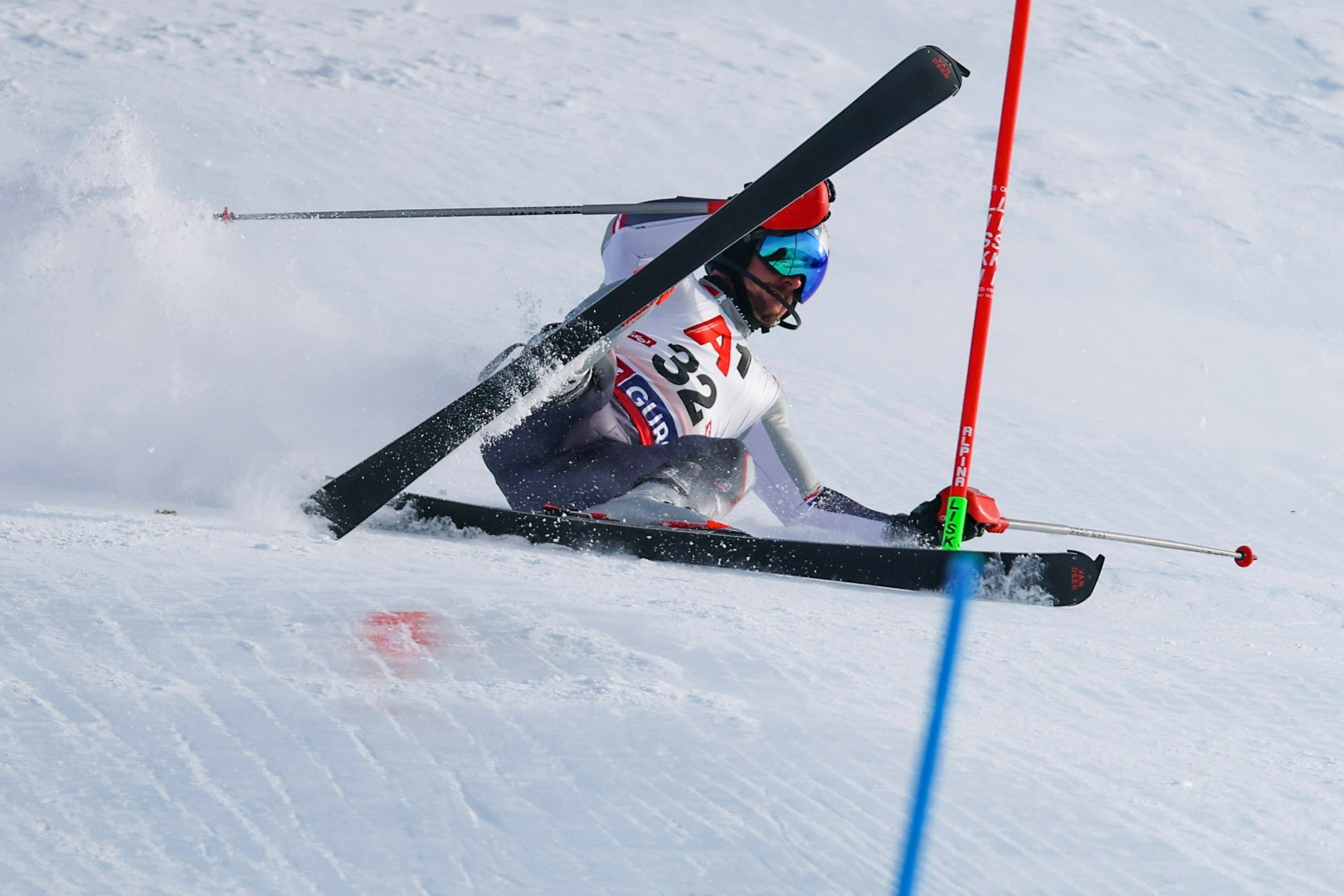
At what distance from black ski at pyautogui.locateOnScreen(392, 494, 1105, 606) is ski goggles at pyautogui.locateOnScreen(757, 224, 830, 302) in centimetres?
106

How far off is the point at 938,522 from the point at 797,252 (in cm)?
96

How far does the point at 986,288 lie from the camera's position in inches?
133

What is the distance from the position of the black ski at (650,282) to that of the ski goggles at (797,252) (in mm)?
901

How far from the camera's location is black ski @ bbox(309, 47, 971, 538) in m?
2.85

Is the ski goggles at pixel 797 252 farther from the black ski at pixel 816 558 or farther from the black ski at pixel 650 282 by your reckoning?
the black ski at pixel 816 558

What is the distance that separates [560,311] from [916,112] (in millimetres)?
3658

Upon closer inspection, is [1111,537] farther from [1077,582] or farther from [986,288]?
[986,288]

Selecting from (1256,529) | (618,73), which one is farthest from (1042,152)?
(1256,529)

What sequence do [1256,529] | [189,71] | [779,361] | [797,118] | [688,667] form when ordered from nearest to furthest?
1. [688,667]
2. [1256,529]
3. [779,361]
4. [189,71]
5. [797,118]

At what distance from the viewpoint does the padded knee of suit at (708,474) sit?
143 inches

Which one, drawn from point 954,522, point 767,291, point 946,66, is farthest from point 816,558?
point 946,66

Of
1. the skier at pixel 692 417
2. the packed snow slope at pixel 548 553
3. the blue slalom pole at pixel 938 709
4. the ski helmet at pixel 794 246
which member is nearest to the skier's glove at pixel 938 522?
the skier at pixel 692 417

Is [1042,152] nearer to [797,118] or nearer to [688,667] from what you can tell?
[797,118]

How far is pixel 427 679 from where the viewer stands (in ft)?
6.48
